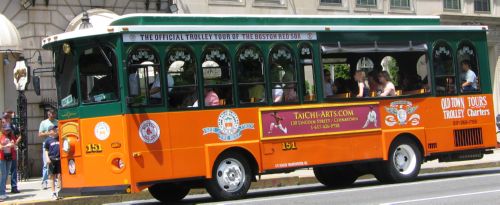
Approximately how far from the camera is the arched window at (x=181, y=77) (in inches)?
567

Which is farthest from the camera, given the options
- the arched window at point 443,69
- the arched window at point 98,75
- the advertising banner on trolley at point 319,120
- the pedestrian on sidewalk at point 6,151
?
the arched window at point 443,69

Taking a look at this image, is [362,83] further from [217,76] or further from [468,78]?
[217,76]

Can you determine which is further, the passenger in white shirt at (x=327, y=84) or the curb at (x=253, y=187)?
the curb at (x=253, y=187)

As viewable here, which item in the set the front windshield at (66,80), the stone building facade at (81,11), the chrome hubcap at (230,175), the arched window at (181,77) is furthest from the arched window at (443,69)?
the stone building facade at (81,11)

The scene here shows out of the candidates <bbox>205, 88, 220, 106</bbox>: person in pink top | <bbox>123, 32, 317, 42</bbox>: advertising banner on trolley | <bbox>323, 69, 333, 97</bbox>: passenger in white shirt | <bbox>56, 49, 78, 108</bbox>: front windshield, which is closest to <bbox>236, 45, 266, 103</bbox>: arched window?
<bbox>123, 32, 317, 42</bbox>: advertising banner on trolley

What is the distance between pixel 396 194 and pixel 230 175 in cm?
294

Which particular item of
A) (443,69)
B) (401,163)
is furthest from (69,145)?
(443,69)

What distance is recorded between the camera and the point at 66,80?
1475 cm

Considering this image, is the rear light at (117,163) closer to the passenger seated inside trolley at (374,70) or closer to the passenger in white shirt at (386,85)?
the passenger seated inside trolley at (374,70)

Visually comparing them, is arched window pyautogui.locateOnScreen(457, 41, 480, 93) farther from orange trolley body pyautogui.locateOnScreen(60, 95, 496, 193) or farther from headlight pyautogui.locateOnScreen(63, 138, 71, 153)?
headlight pyautogui.locateOnScreen(63, 138, 71, 153)

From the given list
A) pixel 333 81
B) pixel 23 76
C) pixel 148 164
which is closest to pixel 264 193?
pixel 333 81

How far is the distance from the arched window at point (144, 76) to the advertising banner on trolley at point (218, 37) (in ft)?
0.66

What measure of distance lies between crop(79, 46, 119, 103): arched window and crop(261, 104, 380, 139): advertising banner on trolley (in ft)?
9.50

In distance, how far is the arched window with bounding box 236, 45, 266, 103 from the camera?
15141mm
